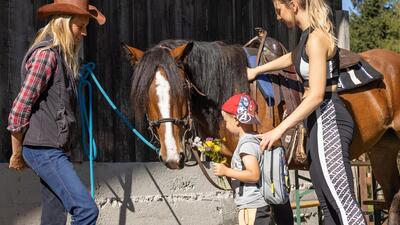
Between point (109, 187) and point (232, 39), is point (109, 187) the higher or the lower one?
the lower one

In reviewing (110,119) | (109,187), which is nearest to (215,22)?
(110,119)

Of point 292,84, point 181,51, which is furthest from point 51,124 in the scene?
point 292,84

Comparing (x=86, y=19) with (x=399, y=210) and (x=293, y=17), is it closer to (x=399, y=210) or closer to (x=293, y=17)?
(x=293, y=17)

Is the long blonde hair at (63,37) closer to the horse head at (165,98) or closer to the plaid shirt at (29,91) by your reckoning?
the plaid shirt at (29,91)

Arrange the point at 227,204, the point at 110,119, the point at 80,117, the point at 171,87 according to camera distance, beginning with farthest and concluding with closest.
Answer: the point at 227,204, the point at 110,119, the point at 80,117, the point at 171,87

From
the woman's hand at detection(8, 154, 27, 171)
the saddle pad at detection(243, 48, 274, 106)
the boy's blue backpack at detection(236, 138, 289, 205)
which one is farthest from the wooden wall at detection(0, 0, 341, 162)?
the boy's blue backpack at detection(236, 138, 289, 205)

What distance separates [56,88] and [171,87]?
1.15 metres

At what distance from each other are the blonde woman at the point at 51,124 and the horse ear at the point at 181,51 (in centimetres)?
120

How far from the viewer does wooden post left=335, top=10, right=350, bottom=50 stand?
914 centimetres

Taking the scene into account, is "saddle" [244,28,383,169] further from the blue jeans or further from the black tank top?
the blue jeans

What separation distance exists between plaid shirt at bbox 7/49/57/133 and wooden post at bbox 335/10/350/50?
19.0 feet

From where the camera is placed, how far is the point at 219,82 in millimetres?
5441

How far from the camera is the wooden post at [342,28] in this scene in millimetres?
9141

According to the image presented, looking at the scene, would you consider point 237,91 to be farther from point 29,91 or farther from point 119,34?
point 119,34
